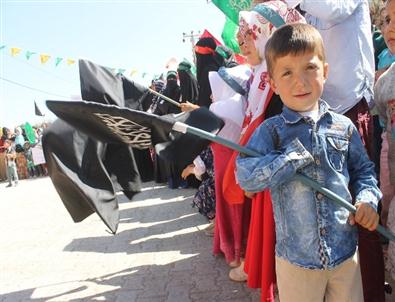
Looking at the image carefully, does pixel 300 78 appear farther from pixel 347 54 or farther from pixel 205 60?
pixel 205 60

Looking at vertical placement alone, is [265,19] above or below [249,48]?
above

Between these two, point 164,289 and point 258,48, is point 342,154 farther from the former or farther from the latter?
point 164,289

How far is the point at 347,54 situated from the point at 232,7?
1.50m

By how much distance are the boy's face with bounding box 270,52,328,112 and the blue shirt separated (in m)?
0.53

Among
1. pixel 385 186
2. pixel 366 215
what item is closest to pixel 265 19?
pixel 385 186

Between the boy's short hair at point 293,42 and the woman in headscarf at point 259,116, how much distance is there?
652 mm

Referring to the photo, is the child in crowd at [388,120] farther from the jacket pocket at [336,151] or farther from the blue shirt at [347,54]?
the jacket pocket at [336,151]

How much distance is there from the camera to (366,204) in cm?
156

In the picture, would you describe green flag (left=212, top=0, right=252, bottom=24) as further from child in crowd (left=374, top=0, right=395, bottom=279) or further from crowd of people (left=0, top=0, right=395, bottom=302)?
child in crowd (left=374, top=0, right=395, bottom=279)

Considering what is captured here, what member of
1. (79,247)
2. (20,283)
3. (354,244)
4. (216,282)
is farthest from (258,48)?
(79,247)

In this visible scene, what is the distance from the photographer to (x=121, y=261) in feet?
12.9

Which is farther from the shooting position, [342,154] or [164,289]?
[164,289]

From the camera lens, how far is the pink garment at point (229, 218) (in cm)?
296

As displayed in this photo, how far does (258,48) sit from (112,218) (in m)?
1.28
